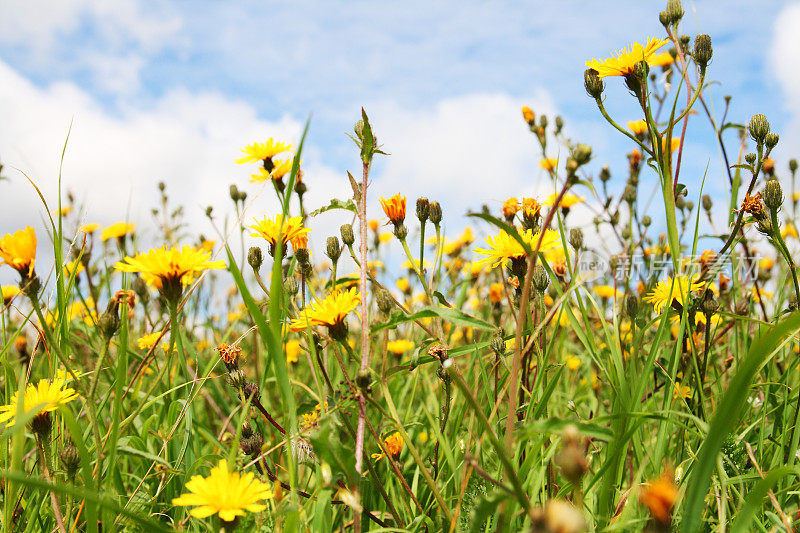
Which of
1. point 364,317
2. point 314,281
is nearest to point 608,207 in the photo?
point 314,281

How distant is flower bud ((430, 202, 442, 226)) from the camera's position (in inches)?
72.9

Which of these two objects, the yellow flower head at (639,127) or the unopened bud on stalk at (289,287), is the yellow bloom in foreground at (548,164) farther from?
the unopened bud on stalk at (289,287)

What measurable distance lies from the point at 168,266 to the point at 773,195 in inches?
63.1

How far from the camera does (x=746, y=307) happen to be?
230 centimetres

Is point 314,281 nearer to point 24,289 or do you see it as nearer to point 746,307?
point 24,289

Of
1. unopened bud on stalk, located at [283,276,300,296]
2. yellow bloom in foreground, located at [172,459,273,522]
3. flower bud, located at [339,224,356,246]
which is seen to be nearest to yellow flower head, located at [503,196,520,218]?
flower bud, located at [339,224,356,246]

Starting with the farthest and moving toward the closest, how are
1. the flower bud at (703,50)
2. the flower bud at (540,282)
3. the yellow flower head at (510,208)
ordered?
the yellow flower head at (510,208)
the flower bud at (703,50)
the flower bud at (540,282)

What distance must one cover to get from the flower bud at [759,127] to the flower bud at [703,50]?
24 centimetres

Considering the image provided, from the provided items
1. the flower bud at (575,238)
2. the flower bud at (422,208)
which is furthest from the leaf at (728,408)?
the flower bud at (575,238)

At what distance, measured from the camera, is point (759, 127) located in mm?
1731

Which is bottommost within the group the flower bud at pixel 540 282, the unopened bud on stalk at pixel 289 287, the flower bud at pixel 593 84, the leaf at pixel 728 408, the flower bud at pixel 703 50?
the leaf at pixel 728 408

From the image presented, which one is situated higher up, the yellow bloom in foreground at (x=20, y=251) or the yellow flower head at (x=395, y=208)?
the yellow flower head at (x=395, y=208)

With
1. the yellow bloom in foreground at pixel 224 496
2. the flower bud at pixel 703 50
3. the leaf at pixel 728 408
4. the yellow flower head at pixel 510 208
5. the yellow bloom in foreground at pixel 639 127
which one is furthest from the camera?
the yellow bloom in foreground at pixel 639 127

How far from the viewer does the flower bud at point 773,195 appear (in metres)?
1.52
